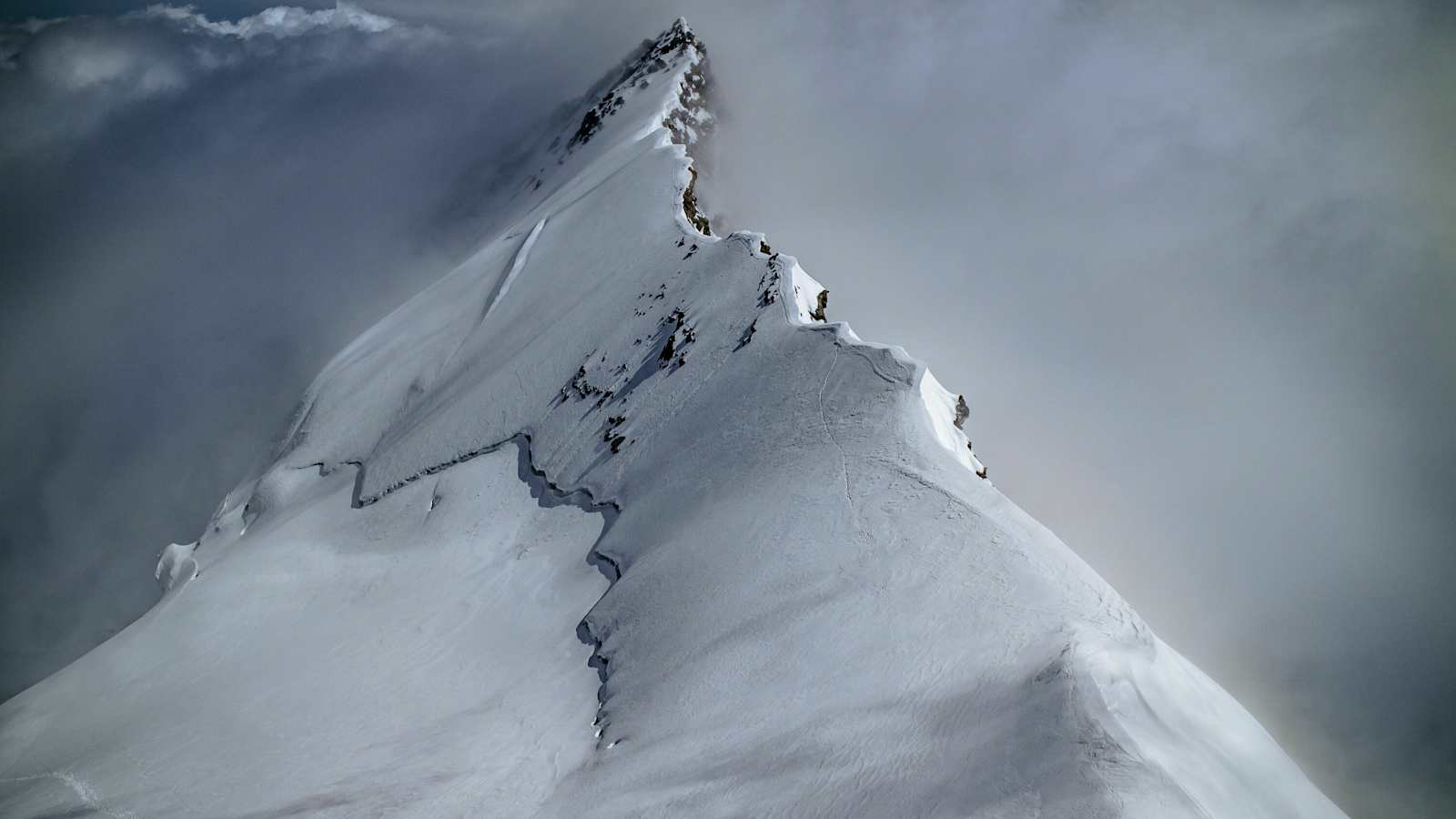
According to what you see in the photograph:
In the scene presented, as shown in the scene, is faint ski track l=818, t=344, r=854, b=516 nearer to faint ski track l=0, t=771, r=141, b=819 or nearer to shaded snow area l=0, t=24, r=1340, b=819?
shaded snow area l=0, t=24, r=1340, b=819

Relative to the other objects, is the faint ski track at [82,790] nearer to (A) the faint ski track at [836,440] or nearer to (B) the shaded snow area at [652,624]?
(B) the shaded snow area at [652,624]

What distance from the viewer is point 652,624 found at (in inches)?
629

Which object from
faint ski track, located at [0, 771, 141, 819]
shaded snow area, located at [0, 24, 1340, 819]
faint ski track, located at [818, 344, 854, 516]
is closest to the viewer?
shaded snow area, located at [0, 24, 1340, 819]

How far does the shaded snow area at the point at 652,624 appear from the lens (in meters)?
11.0

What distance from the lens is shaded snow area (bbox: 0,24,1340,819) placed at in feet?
36.0

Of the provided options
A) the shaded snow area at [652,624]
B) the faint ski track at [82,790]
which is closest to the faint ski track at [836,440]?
the shaded snow area at [652,624]

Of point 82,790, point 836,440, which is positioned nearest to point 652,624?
point 836,440

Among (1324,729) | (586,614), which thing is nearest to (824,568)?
(586,614)

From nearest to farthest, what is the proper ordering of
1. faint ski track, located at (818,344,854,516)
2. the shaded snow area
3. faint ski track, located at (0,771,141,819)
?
1. the shaded snow area
2. faint ski track, located at (0,771,141,819)
3. faint ski track, located at (818,344,854,516)

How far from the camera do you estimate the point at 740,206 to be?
53.2 metres

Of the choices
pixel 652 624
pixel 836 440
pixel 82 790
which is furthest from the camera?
pixel 836 440

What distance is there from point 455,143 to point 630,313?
4844 cm

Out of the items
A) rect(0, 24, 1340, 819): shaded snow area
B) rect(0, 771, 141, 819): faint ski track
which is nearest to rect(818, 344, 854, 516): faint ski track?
rect(0, 24, 1340, 819): shaded snow area

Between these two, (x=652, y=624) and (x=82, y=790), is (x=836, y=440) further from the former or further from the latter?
(x=82, y=790)
